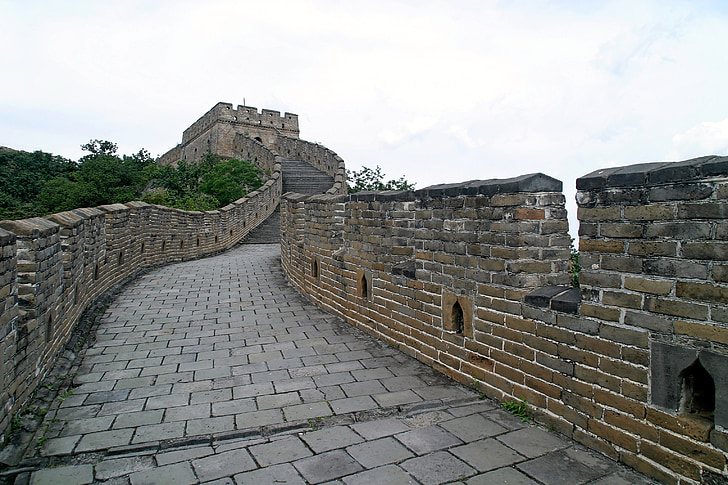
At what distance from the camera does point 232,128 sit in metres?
31.8

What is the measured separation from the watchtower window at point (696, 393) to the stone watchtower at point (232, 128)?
2959 cm

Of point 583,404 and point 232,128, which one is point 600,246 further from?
point 232,128

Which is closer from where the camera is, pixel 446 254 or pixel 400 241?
pixel 446 254

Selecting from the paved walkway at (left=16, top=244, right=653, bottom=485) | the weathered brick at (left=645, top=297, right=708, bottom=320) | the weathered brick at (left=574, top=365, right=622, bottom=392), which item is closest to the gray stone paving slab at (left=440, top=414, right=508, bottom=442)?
the paved walkway at (left=16, top=244, right=653, bottom=485)

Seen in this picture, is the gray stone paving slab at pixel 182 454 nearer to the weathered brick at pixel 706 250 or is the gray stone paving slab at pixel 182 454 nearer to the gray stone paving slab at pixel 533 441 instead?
the gray stone paving slab at pixel 533 441

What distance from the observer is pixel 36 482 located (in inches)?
105

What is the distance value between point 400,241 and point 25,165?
28.8m

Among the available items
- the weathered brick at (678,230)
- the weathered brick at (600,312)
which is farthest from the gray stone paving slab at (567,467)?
the weathered brick at (678,230)

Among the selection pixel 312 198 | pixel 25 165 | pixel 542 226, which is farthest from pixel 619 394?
pixel 25 165

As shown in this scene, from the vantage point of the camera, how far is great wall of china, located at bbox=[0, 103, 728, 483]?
2.40 meters

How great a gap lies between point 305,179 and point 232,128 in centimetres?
1213

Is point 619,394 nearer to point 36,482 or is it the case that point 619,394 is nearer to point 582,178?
point 582,178

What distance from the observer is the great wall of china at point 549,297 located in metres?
2.40

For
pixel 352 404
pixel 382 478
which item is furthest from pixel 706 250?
pixel 352 404
